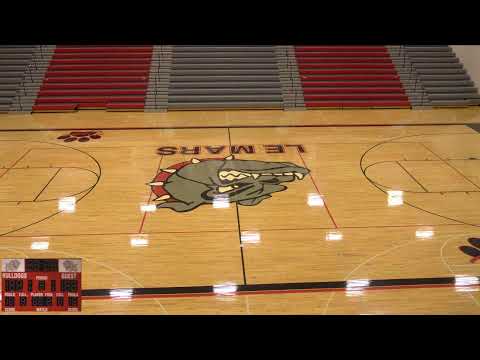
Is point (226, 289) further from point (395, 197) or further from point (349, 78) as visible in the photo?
point (349, 78)

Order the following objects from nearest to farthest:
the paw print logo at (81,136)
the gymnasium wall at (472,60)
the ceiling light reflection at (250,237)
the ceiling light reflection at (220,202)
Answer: the ceiling light reflection at (250,237), the ceiling light reflection at (220,202), the paw print logo at (81,136), the gymnasium wall at (472,60)

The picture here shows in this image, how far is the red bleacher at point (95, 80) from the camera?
1628cm

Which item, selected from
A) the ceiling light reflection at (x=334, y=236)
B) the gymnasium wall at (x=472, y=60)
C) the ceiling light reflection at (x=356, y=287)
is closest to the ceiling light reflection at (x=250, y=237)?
the ceiling light reflection at (x=334, y=236)

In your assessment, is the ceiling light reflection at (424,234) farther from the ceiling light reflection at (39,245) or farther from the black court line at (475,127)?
the black court line at (475,127)

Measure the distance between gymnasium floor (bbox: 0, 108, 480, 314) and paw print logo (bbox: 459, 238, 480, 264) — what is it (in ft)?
A: 0.10

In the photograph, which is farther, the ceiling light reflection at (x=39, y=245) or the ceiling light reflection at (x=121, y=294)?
the ceiling light reflection at (x=39, y=245)

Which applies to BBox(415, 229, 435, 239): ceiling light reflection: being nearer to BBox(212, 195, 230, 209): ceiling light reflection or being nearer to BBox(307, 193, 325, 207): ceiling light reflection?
BBox(307, 193, 325, 207): ceiling light reflection

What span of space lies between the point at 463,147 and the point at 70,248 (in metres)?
9.72

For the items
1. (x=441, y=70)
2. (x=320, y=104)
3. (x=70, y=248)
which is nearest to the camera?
(x=70, y=248)

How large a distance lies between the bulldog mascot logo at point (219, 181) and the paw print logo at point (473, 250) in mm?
3592
